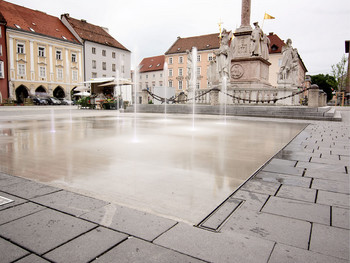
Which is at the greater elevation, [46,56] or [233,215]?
[46,56]

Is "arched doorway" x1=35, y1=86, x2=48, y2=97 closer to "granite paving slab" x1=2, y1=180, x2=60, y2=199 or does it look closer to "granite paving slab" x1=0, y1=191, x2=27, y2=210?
"granite paving slab" x1=2, y1=180, x2=60, y2=199

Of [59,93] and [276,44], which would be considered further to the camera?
[276,44]

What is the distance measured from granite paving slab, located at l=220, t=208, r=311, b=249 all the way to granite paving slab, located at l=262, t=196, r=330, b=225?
10 cm

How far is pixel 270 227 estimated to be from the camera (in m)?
1.88

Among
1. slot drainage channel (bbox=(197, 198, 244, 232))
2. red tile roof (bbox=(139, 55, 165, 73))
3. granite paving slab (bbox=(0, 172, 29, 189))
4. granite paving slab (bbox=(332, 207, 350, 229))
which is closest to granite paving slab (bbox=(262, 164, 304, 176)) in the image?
granite paving slab (bbox=(332, 207, 350, 229))

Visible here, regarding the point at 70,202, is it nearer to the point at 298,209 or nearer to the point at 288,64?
the point at 298,209

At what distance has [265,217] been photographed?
6.70 ft

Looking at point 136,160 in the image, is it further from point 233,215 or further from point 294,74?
point 294,74

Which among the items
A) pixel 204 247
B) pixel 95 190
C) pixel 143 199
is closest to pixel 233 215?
pixel 204 247

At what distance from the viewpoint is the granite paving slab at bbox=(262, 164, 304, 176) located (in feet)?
11.0

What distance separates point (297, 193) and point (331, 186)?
0.52 metres

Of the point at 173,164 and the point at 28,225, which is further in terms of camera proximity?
the point at 173,164

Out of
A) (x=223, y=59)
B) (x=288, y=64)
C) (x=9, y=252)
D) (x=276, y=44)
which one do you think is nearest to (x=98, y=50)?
(x=276, y=44)

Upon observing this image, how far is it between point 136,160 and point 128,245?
2.33 metres
